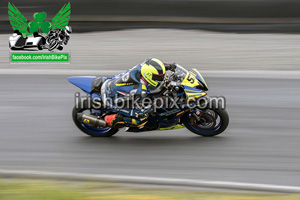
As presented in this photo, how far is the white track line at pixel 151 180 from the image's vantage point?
6094 millimetres

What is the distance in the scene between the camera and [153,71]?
7.62 m

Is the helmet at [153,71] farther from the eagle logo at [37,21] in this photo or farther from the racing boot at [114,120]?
the eagle logo at [37,21]

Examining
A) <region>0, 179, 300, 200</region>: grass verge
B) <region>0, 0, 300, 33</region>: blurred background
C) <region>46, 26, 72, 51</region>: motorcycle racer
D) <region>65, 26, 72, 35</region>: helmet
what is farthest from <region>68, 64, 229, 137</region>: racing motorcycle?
<region>0, 0, 300, 33</region>: blurred background

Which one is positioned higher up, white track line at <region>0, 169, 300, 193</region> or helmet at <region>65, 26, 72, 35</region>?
helmet at <region>65, 26, 72, 35</region>

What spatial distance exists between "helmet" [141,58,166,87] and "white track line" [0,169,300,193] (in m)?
1.74

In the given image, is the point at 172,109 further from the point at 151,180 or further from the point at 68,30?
the point at 68,30

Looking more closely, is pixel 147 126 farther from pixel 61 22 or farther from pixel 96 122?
pixel 61 22

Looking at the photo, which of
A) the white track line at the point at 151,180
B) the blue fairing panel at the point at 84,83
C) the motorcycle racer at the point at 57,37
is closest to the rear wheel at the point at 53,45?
the motorcycle racer at the point at 57,37

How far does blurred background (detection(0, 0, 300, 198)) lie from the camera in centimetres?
744

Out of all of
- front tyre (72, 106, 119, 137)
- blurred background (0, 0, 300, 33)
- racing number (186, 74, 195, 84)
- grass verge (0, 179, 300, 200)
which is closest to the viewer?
grass verge (0, 179, 300, 200)

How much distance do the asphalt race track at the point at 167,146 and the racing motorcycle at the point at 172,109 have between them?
222mm

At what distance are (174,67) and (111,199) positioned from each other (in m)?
2.99

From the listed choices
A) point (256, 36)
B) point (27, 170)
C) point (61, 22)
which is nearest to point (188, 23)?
point (256, 36)

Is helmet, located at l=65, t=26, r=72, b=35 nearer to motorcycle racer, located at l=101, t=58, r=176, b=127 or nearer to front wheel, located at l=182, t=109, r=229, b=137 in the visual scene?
motorcycle racer, located at l=101, t=58, r=176, b=127
